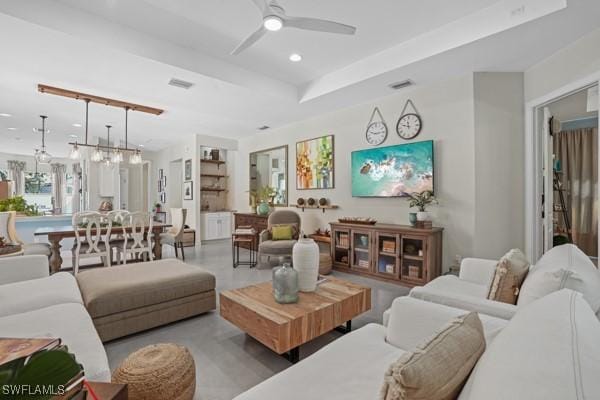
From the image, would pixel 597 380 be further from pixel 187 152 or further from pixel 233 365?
pixel 187 152

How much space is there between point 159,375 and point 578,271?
6.85ft

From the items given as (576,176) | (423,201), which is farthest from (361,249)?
(576,176)

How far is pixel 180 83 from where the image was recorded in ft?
12.5

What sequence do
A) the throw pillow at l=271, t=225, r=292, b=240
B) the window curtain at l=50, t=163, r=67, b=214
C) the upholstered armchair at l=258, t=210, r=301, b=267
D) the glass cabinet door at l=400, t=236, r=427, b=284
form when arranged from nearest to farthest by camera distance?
the glass cabinet door at l=400, t=236, r=427, b=284 < the upholstered armchair at l=258, t=210, r=301, b=267 < the throw pillow at l=271, t=225, r=292, b=240 < the window curtain at l=50, t=163, r=67, b=214

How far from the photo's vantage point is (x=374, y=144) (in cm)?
455

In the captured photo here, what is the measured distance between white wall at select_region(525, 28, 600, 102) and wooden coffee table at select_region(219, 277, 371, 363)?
117 inches

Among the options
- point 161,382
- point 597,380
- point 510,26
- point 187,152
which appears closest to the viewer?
point 597,380

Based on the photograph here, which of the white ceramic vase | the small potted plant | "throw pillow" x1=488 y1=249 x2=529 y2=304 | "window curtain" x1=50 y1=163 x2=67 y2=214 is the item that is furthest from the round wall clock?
"window curtain" x1=50 y1=163 x2=67 y2=214

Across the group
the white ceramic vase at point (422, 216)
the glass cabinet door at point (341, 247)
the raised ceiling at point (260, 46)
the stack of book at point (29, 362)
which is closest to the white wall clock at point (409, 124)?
the raised ceiling at point (260, 46)

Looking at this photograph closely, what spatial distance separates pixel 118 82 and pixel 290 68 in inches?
88.9

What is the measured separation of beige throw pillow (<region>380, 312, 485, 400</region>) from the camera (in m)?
0.69

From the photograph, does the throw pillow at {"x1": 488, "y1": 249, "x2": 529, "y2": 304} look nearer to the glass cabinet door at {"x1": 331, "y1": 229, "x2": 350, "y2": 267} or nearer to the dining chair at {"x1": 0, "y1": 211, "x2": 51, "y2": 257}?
the glass cabinet door at {"x1": 331, "y1": 229, "x2": 350, "y2": 267}

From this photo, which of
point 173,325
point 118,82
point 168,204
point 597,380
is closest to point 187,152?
point 168,204

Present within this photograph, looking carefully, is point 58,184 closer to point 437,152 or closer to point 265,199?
point 265,199
